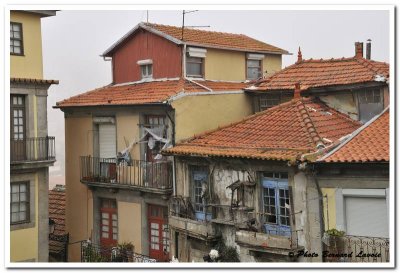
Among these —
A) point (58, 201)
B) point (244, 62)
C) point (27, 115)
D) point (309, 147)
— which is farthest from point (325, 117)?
point (58, 201)

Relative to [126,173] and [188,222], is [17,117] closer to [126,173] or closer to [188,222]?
Answer: [126,173]

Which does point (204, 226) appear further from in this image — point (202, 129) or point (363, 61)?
point (363, 61)

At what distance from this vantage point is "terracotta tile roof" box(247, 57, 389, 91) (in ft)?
71.2

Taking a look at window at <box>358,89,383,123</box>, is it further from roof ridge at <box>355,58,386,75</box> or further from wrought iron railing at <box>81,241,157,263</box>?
wrought iron railing at <box>81,241,157,263</box>

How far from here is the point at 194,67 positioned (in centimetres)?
2544

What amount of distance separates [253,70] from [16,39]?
35.7 ft

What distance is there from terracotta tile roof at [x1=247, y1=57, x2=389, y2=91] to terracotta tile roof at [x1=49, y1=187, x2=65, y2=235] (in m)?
9.64

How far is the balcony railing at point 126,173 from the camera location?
22109mm

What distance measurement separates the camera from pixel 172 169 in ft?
72.2

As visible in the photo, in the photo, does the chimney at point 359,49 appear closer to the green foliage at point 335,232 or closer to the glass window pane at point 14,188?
the green foliage at point 335,232

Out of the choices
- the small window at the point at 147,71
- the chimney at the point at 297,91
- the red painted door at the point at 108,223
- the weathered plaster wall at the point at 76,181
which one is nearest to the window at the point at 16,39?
the weathered plaster wall at the point at 76,181
